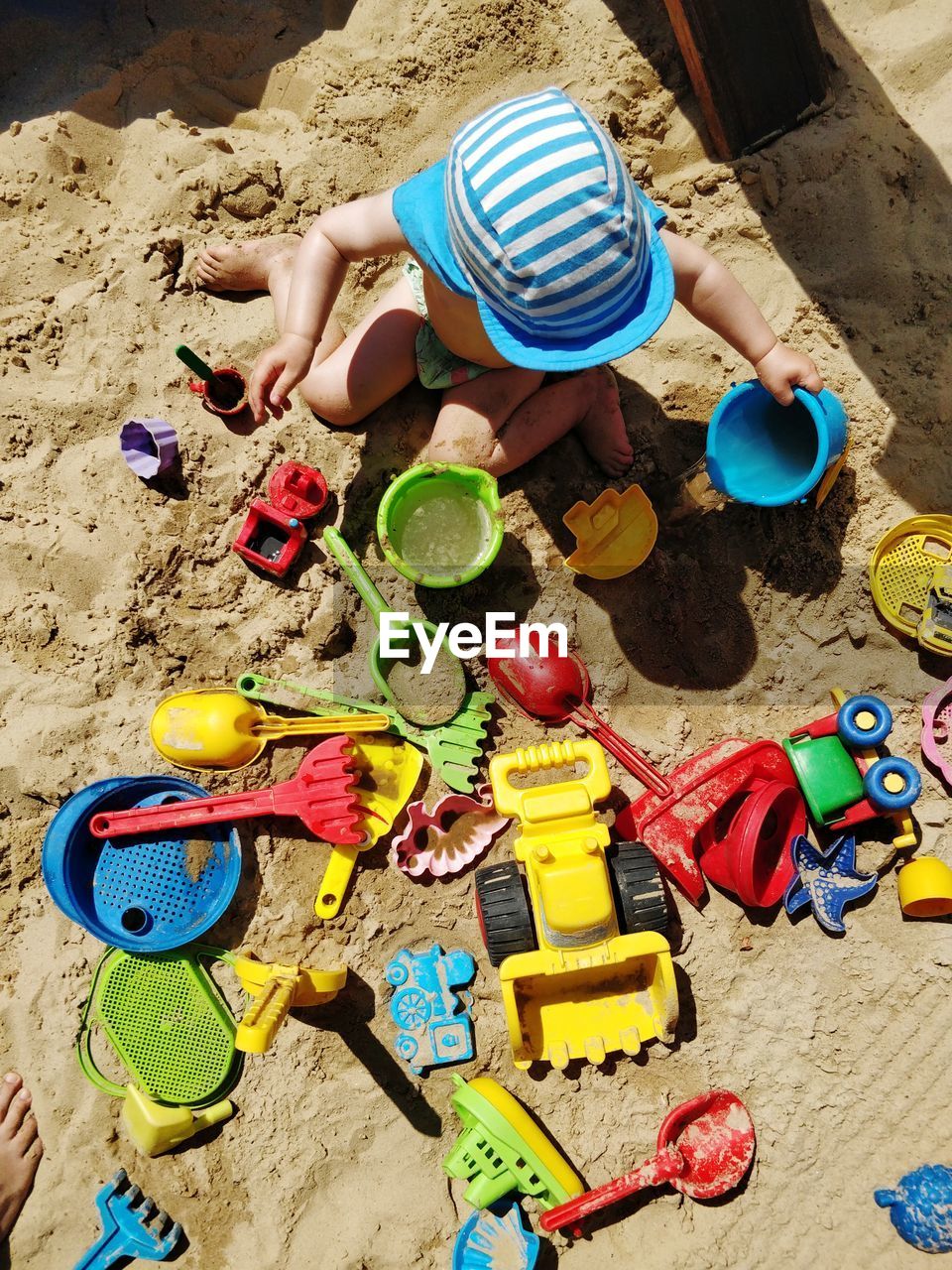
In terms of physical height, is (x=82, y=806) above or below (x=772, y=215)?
below

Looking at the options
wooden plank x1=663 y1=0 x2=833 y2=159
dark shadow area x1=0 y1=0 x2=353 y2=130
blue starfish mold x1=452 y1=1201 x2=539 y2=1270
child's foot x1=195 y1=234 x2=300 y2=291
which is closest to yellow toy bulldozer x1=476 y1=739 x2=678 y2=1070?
blue starfish mold x1=452 y1=1201 x2=539 y2=1270

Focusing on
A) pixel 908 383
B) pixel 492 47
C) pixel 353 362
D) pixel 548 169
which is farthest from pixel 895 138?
pixel 353 362

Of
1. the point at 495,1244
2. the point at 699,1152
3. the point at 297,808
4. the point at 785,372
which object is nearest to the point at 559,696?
the point at 297,808

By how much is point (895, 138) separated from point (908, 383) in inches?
19.0

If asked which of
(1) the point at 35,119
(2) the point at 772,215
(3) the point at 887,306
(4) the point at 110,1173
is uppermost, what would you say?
(1) the point at 35,119

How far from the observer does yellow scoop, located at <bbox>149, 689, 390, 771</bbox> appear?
1.43 metres

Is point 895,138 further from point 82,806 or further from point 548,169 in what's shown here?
point 82,806

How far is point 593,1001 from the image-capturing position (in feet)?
4.27

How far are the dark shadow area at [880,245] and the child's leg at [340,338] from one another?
647mm

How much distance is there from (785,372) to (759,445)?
0.16m

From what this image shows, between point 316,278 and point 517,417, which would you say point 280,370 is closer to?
point 316,278

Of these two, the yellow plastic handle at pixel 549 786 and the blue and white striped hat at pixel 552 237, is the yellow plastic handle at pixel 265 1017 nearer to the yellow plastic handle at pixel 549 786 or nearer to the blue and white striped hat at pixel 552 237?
the yellow plastic handle at pixel 549 786

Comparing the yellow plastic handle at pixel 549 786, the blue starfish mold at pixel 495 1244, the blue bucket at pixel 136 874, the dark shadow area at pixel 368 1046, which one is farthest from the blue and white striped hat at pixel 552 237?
the blue starfish mold at pixel 495 1244

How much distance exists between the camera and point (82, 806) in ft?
4.59
